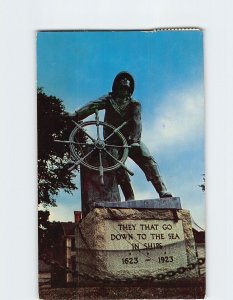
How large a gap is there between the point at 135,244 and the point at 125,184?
21 cm

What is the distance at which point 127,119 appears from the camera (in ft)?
7.52

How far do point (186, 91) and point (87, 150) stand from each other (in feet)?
1.32

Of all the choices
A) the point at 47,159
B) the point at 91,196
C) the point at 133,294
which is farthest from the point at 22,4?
the point at 133,294

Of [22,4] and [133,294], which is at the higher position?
[22,4]

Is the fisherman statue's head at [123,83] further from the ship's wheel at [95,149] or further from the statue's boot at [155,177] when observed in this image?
the statue's boot at [155,177]

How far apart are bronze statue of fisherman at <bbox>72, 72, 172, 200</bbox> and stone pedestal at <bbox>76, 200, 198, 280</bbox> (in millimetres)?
86

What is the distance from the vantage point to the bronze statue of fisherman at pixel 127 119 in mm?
2258

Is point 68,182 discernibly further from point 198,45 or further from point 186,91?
point 198,45

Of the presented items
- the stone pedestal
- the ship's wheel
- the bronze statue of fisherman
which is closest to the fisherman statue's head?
the bronze statue of fisherman

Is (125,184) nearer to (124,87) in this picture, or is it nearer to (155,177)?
(155,177)

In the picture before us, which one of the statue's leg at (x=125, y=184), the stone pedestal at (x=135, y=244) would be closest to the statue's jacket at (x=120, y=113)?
the statue's leg at (x=125, y=184)

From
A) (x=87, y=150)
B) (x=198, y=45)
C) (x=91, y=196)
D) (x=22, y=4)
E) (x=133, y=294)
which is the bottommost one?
(x=133, y=294)

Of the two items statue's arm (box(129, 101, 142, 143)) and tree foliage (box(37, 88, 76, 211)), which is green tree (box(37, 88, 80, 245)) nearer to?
tree foliage (box(37, 88, 76, 211))

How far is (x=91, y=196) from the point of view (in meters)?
2.26
